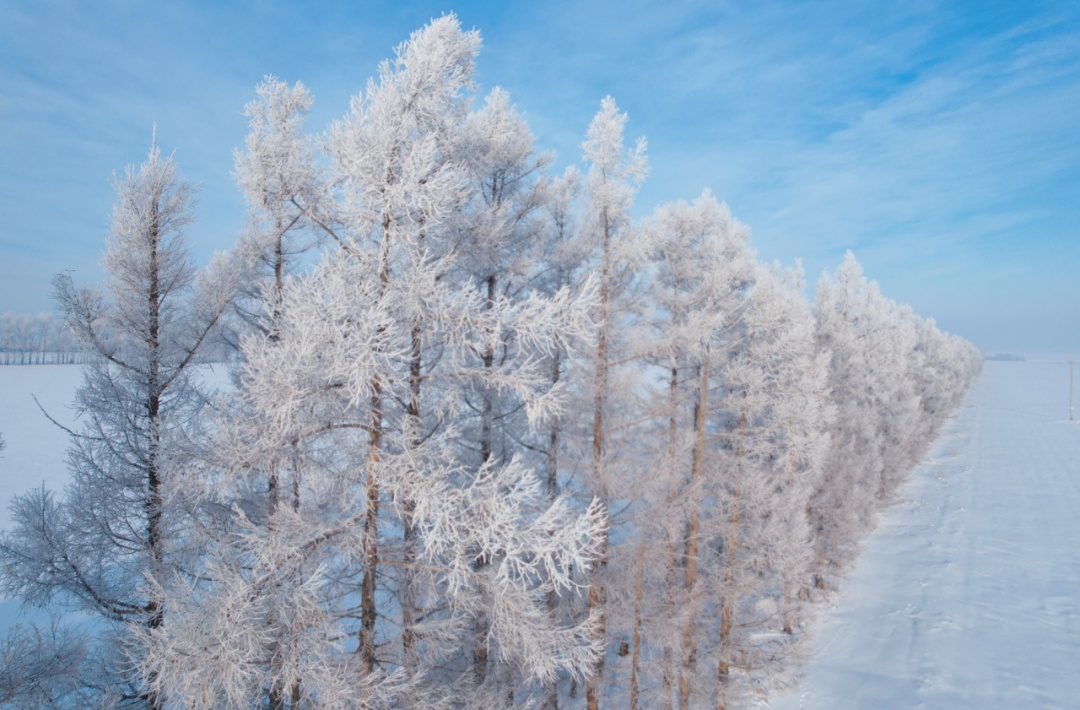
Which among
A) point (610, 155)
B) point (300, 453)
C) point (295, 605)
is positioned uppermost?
point (610, 155)

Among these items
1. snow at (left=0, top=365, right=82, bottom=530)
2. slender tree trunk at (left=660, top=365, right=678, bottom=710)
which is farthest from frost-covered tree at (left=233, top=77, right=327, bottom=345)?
snow at (left=0, top=365, right=82, bottom=530)

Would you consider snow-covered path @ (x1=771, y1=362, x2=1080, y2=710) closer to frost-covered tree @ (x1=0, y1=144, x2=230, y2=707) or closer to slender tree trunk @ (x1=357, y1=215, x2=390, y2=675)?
slender tree trunk @ (x1=357, y1=215, x2=390, y2=675)

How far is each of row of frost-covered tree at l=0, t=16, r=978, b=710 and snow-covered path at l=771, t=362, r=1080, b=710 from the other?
3889 millimetres

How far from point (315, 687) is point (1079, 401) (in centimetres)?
9684

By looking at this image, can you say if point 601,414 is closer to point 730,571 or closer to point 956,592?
point 730,571

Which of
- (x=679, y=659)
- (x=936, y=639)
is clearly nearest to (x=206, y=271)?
(x=679, y=659)

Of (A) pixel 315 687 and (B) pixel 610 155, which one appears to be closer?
(A) pixel 315 687

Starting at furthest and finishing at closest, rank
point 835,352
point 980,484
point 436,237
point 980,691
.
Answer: point 980,484 < point 835,352 < point 980,691 < point 436,237

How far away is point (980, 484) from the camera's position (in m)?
32.1

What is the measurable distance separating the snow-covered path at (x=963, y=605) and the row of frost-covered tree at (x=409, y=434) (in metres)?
3.89

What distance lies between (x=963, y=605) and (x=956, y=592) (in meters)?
1.04

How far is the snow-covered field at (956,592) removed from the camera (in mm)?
13812

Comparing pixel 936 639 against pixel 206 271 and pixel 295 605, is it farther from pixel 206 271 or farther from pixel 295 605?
pixel 206 271

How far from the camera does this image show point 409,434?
15.9 feet
